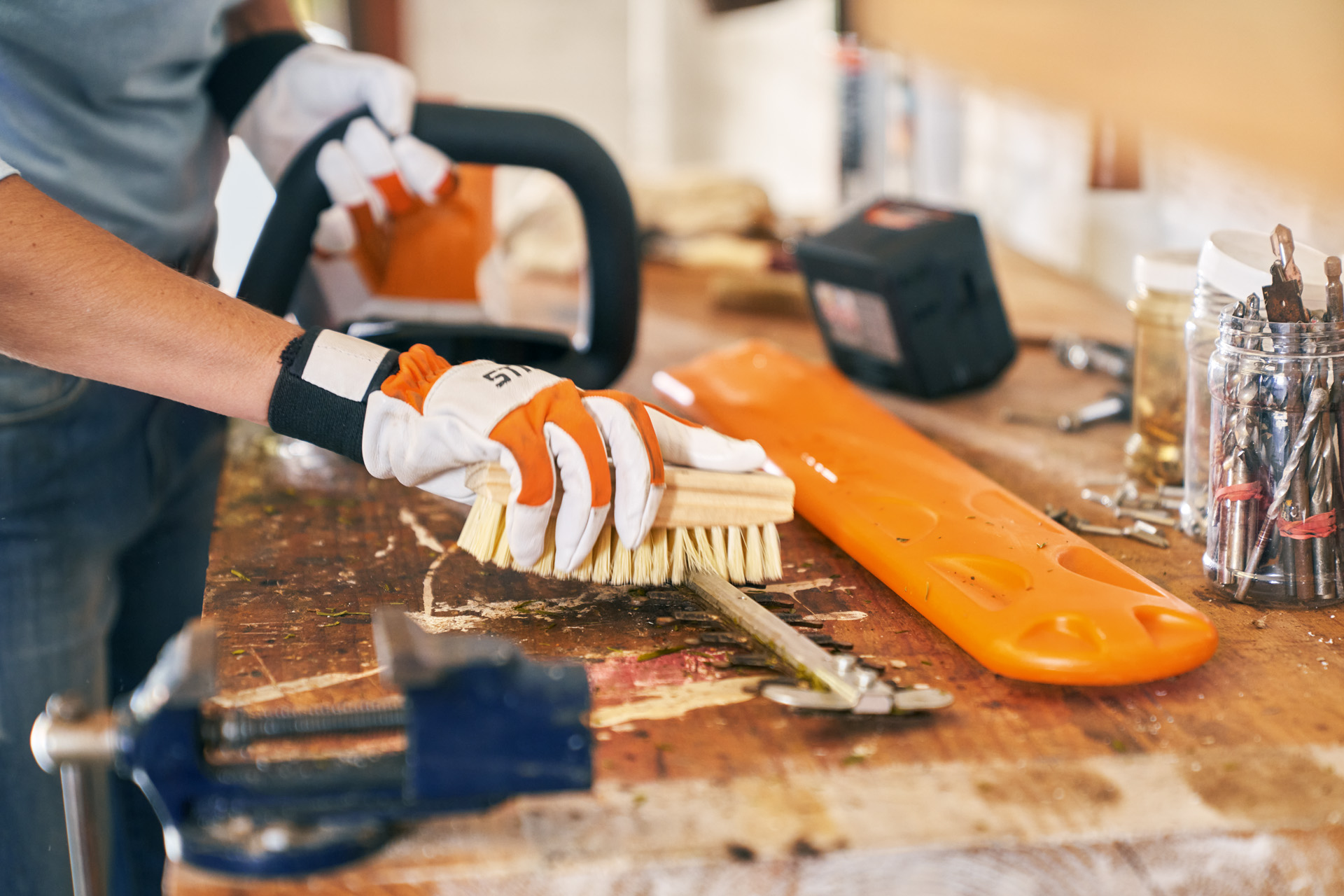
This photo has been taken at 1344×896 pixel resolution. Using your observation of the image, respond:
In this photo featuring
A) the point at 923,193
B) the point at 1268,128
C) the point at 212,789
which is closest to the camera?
the point at 212,789

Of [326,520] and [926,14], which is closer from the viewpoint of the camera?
[326,520]

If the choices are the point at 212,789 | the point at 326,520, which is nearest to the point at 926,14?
the point at 326,520

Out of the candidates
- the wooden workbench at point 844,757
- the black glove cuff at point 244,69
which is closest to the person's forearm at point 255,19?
the black glove cuff at point 244,69

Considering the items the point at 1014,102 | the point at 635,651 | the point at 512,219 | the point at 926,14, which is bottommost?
the point at 635,651

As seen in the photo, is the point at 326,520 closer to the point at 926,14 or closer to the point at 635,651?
the point at 635,651

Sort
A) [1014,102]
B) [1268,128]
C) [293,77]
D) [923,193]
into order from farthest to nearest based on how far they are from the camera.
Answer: [923,193]
[1014,102]
[293,77]
[1268,128]

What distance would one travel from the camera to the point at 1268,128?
919mm

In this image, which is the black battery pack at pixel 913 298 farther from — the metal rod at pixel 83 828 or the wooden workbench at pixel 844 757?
the metal rod at pixel 83 828

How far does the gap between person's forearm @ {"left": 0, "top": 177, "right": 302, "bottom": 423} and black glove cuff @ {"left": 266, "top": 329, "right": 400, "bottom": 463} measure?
0.05 feet

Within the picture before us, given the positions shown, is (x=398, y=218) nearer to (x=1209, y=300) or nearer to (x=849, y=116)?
(x=1209, y=300)

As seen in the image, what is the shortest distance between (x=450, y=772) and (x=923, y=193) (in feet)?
7.48

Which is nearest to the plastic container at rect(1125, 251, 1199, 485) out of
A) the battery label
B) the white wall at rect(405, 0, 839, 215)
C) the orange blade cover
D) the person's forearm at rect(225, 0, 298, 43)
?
the orange blade cover

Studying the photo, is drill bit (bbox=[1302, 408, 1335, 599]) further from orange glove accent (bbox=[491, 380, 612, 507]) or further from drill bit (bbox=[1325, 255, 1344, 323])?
orange glove accent (bbox=[491, 380, 612, 507])

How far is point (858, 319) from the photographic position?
1.33 m
